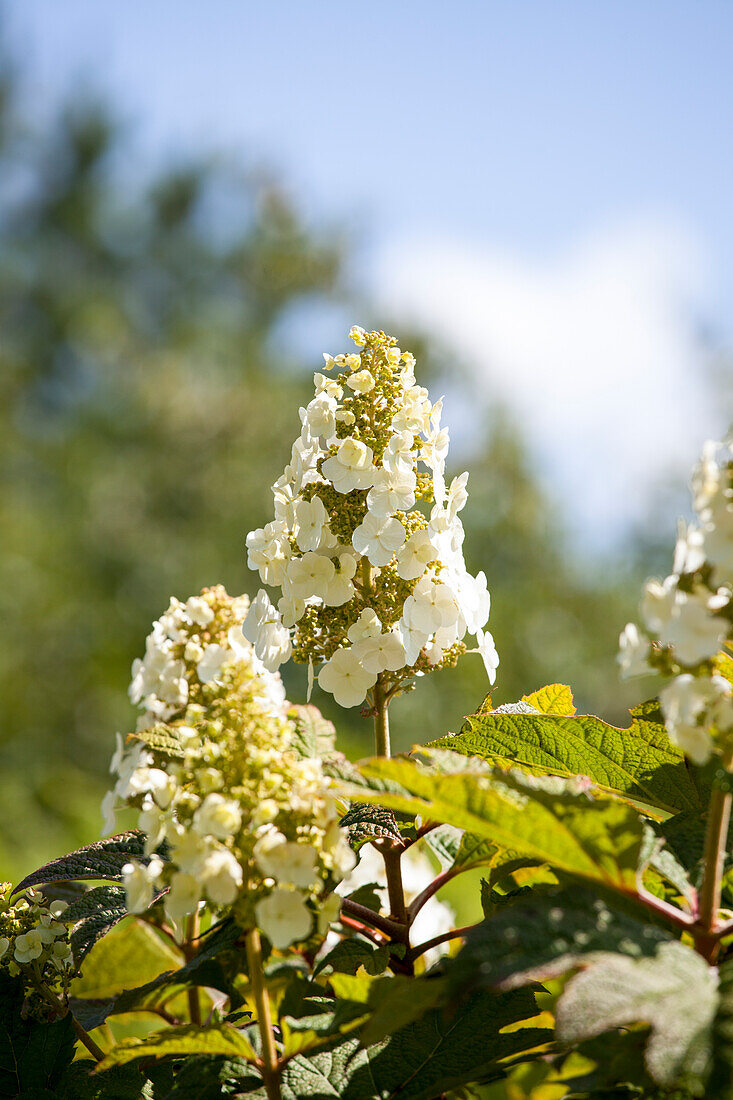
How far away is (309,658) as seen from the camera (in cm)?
96

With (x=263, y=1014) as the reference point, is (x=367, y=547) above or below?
above

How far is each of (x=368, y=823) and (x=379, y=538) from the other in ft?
0.82

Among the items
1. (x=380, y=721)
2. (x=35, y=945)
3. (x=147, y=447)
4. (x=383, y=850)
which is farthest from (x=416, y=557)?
(x=147, y=447)

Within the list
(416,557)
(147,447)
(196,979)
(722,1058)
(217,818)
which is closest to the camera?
(722,1058)

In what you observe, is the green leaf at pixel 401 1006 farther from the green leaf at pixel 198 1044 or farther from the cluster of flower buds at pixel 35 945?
the cluster of flower buds at pixel 35 945

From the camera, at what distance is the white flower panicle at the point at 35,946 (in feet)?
2.72

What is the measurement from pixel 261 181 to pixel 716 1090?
47.5 ft

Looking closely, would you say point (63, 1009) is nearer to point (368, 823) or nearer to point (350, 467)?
point (368, 823)

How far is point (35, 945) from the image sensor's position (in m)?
0.83

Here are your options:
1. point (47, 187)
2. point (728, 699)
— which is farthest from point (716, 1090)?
point (47, 187)

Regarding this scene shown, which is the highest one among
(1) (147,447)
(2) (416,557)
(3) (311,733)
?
(1) (147,447)

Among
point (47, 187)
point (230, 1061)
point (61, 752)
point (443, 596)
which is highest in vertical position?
point (47, 187)

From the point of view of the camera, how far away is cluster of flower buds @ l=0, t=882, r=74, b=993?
83 cm

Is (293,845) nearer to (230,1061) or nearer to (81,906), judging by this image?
(230,1061)
